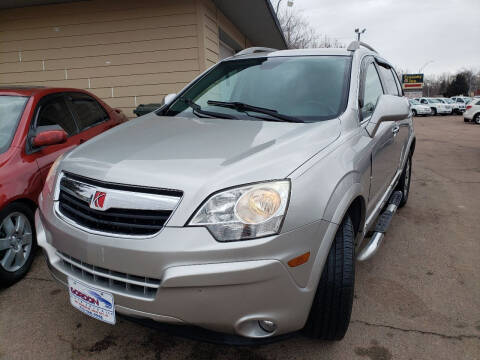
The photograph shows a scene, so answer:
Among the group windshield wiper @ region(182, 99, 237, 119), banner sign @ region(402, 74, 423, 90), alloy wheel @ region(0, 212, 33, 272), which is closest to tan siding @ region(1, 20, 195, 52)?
windshield wiper @ region(182, 99, 237, 119)

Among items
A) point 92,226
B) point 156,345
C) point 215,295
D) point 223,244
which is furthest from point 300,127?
point 156,345

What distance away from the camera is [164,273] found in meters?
1.50

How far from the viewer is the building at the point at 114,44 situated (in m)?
6.98

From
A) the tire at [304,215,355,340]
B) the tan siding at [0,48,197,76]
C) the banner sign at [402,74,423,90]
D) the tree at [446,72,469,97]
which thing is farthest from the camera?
the tree at [446,72,469,97]

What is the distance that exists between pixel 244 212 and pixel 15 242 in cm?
221

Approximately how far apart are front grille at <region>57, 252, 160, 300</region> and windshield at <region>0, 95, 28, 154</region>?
1.73 metres

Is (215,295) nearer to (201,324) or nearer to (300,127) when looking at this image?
(201,324)

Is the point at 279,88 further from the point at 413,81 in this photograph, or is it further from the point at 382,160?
the point at 413,81

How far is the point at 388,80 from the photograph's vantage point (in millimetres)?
3809

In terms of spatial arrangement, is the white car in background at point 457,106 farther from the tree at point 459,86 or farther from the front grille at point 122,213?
the front grille at point 122,213

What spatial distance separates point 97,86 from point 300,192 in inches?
279

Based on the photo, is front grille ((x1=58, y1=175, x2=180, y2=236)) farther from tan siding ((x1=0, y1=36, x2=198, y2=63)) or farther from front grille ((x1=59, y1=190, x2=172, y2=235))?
tan siding ((x1=0, y1=36, x2=198, y2=63))

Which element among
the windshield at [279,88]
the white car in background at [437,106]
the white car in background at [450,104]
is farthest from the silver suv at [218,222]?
the white car in background at [450,104]

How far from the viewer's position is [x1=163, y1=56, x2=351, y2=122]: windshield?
2.43 meters
